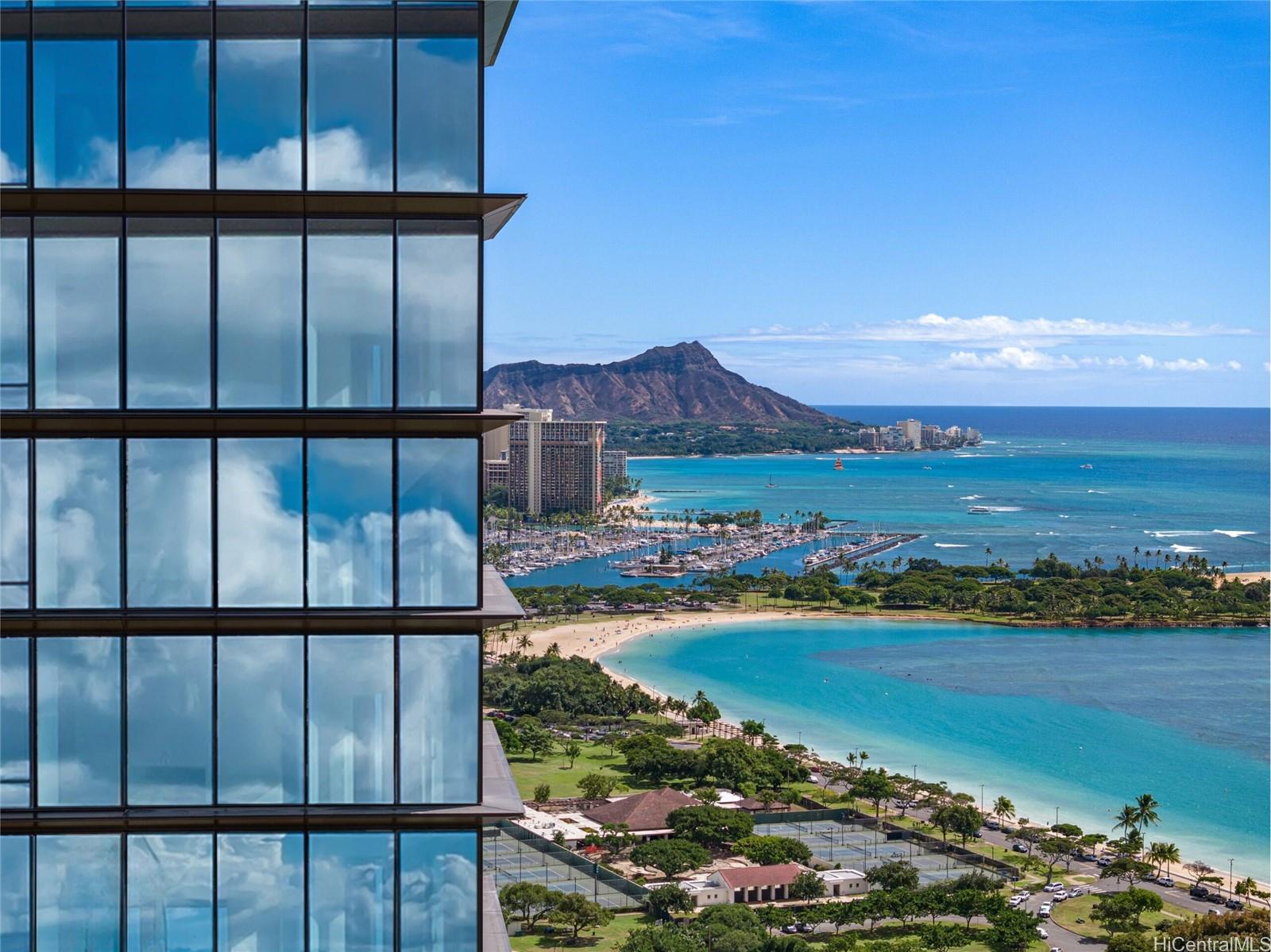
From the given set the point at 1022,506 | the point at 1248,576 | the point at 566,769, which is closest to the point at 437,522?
the point at 566,769

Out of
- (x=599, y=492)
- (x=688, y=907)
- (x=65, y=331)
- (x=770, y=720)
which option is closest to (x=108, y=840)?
(x=65, y=331)

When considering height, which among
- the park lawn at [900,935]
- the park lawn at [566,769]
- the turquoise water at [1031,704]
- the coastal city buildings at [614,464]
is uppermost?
the coastal city buildings at [614,464]

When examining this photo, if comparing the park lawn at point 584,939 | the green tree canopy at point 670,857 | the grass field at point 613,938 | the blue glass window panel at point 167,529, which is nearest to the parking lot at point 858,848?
the green tree canopy at point 670,857

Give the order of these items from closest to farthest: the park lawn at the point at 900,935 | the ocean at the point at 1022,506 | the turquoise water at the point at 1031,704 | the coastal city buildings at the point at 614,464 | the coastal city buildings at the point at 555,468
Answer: the park lawn at the point at 900,935, the turquoise water at the point at 1031,704, the ocean at the point at 1022,506, the coastal city buildings at the point at 555,468, the coastal city buildings at the point at 614,464

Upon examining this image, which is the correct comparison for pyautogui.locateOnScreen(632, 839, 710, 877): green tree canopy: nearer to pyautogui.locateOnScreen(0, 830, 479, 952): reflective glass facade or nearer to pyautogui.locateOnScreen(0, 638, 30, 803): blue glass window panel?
pyautogui.locateOnScreen(0, 830, 479, 952): reflective glass facade

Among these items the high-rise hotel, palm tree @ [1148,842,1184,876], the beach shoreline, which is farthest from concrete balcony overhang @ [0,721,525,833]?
the beach shoreline

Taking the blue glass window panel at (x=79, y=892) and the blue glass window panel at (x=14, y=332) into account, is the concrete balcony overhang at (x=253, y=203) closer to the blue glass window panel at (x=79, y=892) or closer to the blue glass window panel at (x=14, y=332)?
the blue glass window panel at (x=14, y=332)
